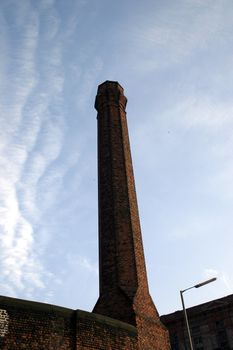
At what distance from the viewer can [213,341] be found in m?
27.2

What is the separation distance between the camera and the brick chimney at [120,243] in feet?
36.9

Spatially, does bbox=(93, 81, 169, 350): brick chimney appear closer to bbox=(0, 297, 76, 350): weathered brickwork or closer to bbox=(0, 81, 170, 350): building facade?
bbox=(0, 81, 170, 350): building facade

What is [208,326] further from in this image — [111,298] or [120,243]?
[111,298]

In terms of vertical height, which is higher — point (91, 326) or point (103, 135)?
point (103, 135)

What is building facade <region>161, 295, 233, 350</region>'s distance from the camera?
88.2ft

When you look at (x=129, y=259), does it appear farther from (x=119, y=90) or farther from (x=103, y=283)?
(x=119, y=90)

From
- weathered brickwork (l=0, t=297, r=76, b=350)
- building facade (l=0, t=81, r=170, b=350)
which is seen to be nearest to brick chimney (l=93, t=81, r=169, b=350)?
building facade (l=0, t=81, r=170, b=350)

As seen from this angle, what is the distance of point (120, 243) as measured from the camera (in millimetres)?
12789

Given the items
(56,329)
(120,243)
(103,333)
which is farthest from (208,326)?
(56,329)

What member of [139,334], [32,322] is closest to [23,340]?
[32,322]

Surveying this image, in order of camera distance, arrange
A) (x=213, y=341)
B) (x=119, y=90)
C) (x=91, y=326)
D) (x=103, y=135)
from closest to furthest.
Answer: (x=91, y=326) < (x=103, y=135) < (x=119, y=90) < (x=213, y=341)

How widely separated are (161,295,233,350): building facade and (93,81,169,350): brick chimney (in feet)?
57.1

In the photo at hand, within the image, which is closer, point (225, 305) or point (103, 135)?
point (103, 135)

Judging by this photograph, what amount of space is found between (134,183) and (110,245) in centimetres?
333
